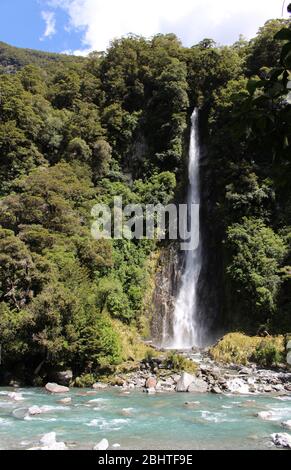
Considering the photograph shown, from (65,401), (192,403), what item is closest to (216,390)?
(192,403)

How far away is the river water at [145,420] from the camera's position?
10289mm

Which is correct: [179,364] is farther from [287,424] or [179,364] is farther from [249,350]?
[287,424]

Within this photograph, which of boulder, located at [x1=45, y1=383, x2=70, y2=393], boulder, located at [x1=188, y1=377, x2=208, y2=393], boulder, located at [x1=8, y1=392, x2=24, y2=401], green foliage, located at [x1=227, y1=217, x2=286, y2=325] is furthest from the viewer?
green foliage, located at [x1=227, y1=217, x2=286, y2=325]

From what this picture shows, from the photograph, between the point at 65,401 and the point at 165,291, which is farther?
the point at 165,291

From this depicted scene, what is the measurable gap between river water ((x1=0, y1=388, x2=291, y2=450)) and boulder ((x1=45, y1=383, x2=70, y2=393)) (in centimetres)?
23

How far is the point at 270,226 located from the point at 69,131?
1695 centimetres

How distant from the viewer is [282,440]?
10102mm

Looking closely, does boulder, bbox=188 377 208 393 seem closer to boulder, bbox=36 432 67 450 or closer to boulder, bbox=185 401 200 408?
boulder, bbox=185 401 200 408

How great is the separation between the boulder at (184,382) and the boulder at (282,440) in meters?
6.68

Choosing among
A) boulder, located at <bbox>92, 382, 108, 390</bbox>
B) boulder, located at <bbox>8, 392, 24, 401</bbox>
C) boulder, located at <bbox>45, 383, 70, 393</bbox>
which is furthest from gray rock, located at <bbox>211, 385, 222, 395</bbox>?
boulder, located at <bbox>8, 392, 24, 401</bbox>

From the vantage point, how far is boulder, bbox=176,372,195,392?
1696 centimetres

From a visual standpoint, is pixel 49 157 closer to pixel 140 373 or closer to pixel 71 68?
pixel 71 68

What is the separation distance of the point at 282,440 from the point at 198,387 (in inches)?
280

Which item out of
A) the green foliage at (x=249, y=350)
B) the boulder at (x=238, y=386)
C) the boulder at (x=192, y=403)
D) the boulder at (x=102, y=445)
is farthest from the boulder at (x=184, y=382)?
the boulder at (x=102, y=445)
